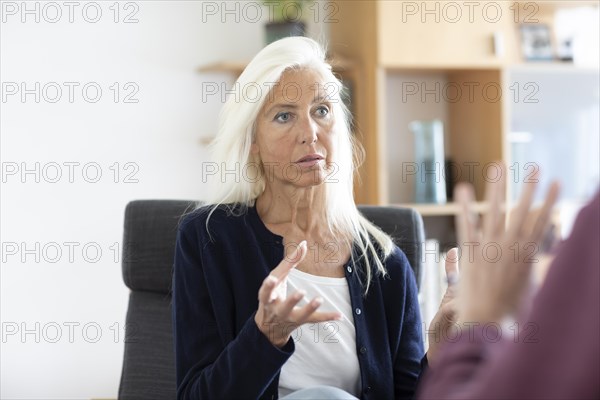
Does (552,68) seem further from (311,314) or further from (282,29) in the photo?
(311,314)

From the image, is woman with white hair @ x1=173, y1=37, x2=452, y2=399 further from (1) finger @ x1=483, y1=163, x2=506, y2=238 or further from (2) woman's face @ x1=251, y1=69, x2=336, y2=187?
(1) finger @ x1=483, y1=163, x2=506, y2=238

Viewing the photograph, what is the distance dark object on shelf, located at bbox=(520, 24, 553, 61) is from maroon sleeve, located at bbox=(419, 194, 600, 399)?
3086 millimetres

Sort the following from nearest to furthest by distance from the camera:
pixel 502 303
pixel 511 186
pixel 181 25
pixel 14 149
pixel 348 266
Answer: pixel 502 303
pixel 348 266
pixel 14 149
pixel 181 25
pixel 511 186

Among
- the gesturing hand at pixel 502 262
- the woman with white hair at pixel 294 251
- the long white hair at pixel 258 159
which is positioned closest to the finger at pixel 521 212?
the gesturing hand at pixel 502 262

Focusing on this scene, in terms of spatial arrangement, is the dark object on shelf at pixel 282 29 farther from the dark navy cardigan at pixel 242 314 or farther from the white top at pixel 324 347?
the white top at pixel 324 347

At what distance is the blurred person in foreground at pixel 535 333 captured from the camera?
0.59 metres

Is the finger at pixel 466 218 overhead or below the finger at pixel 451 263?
overhead

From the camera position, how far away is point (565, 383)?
1.92 feet

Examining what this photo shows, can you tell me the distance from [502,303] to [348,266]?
116 cm

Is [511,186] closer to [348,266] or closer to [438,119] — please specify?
[438,119]

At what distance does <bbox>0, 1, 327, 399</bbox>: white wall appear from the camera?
3014 mm

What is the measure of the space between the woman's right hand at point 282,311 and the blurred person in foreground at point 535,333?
23.0 inches

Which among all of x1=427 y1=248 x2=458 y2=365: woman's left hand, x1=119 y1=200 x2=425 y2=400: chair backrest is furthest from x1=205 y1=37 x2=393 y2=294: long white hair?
x1=427 y1=248 x2=458 y2=365: woman's left hand

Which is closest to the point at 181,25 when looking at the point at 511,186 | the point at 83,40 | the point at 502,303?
the point at 83,40
